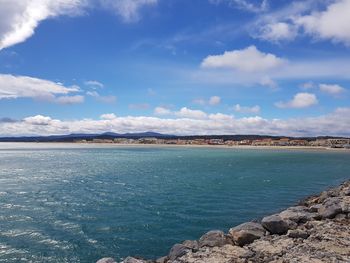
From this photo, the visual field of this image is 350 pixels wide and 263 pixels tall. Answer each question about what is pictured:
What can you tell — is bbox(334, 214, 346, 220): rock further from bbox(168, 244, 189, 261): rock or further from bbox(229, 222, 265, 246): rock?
bbox(168, 244, 189, 261): rock

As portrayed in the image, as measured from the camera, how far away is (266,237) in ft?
50.7

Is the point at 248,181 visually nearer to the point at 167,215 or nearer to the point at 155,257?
A: the point at 167,215

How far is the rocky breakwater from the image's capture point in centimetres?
1278

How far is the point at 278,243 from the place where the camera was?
14.3 meters

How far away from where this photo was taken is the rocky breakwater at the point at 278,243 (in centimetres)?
1278

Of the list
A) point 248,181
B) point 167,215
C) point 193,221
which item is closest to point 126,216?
point 167,215

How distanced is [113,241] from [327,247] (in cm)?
1004

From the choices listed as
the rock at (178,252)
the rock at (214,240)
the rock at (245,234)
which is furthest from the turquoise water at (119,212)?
the rock at (245,234)

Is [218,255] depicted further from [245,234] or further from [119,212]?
[119,212]

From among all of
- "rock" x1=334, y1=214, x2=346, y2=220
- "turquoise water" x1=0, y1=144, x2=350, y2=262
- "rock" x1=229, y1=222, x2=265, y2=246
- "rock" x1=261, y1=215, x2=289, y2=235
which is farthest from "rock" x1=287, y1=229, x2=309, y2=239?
"turquoise water" x1=0, y1=144, x2=350, y2=262

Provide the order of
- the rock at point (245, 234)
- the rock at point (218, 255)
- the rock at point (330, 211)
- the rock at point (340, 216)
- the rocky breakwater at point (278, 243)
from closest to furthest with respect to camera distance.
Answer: the rocky breakwater at point (278, 243)
the rock at point (218, 255)
the rock at point (245, 234)
the rock at point (340, 216)
the rock at point (330, 211)

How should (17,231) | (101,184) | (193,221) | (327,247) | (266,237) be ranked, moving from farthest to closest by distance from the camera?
1. (101,184)
2. (193,221)
3. (17,231)
4. (266,237)
5. (327,247)

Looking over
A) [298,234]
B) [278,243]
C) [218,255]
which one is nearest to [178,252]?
[218,255]

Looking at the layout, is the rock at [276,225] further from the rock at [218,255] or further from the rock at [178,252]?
the rock at [178,252]
